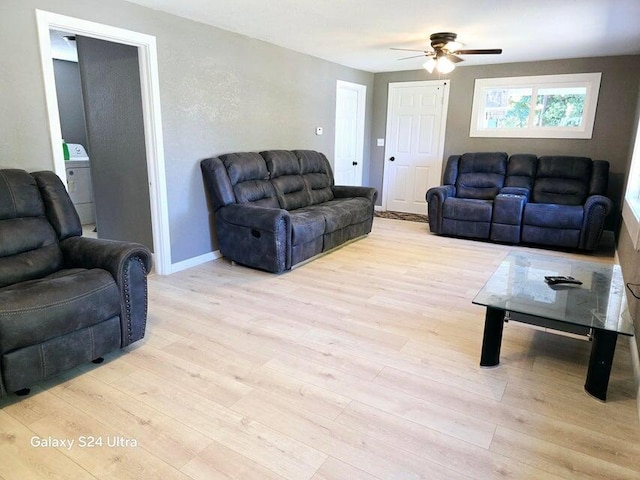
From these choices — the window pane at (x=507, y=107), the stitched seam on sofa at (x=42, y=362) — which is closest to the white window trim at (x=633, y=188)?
the window pane at (x=507, y=107)

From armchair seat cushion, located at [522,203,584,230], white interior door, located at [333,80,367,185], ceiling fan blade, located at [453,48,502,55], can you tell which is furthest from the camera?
white interior door, located at [333,80,367,185]

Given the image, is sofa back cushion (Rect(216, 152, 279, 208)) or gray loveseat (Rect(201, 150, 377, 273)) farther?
sofa back cushion (Rect(216, 152, 279, 208))

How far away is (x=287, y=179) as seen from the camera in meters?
4.83

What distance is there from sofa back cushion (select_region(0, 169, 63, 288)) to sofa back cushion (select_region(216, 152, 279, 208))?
1.83m

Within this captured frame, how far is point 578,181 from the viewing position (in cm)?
529

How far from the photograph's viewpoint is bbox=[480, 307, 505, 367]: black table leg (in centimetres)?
232

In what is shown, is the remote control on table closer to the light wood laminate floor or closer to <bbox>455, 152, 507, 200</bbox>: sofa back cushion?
the light wood laminate floor

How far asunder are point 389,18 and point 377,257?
238 cm

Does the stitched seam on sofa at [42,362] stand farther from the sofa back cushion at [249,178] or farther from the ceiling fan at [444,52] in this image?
the ceiling fan at [444,52]

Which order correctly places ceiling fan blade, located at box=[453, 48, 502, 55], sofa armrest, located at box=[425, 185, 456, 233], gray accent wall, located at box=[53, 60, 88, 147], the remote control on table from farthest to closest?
gray accent wall, located at box=[53, 60, 88, 147], sofa armrest, located at box=[425, 185, 456, 233], ceiling fan blade, located at box=[453, 48, 502, 55], the remote control on table

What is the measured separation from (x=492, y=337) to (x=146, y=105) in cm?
329

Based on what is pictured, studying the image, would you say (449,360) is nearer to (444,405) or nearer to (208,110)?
(444,405)

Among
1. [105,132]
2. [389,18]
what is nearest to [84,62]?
[105,132]

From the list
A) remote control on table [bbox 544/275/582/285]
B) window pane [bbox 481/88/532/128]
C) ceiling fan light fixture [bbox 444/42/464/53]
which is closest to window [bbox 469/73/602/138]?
window pane [bbox 481/88/532/128]
